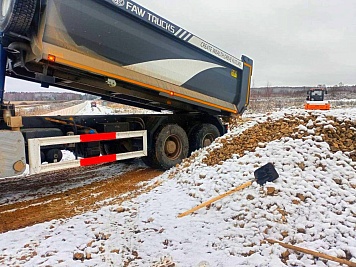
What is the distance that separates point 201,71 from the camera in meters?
5.91

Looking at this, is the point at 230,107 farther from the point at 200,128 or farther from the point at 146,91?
the point at 146,91

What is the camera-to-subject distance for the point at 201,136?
7.01m

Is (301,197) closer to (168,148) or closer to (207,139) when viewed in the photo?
(168,148)

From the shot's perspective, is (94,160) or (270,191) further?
(94,160)

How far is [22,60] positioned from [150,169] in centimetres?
334

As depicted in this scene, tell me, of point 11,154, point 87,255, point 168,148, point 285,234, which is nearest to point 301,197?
point 285,234

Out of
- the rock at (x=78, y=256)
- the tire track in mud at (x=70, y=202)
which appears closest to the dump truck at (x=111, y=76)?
the tire track in mud at (x=70, y=202)

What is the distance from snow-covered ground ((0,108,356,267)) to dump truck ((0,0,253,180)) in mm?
1349

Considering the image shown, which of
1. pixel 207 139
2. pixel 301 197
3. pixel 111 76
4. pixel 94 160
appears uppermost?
pixel 111 76

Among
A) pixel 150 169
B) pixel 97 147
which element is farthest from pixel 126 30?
pixel 150 169

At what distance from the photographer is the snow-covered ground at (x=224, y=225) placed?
2.78 metres

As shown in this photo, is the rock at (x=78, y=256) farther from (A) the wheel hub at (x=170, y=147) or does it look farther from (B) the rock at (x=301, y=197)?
(A) the wheel hub at (x=170, y=147)

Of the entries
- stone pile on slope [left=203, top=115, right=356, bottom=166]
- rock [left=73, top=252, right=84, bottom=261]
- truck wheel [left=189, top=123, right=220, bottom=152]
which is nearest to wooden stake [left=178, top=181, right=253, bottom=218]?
stone pile on slope [left=203, top=115, right=356, bottom=166]

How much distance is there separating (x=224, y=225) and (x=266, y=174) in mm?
896
